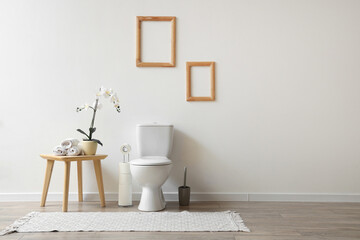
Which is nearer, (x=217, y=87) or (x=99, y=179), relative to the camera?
(x=99, y=179)

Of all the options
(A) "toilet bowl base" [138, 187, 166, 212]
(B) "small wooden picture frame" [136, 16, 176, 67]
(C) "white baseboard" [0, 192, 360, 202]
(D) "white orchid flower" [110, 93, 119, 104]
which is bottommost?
(C) "white baseboard" [0, 192, 360, 202]

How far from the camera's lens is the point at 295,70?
2.71 m

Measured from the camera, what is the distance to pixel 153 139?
8.36 ft

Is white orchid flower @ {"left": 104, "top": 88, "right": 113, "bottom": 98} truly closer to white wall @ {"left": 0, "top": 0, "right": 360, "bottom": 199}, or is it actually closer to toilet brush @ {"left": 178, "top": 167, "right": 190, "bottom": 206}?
white wall @ {"left": 0, "top": 0, "right": 360, "bottom": 199}

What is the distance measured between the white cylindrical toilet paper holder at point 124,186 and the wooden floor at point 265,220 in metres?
0.08

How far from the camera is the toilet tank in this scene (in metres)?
2.54

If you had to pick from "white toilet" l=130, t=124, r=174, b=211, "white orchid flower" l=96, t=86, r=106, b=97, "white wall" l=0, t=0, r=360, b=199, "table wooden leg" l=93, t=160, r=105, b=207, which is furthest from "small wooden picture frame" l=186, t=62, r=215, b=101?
"table wooden leg" l=93, t=160, r=105, b=207

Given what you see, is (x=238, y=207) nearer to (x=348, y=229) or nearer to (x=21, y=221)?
(x=348, y=229)

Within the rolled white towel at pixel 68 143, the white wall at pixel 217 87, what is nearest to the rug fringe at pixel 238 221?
the white wall at pixel 217 87

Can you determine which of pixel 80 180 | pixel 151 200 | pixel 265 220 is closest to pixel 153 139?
pixel 151 200

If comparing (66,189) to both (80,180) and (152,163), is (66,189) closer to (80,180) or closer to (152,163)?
(80,180)

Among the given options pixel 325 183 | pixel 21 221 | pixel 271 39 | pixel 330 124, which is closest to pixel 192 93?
pixel 271 39

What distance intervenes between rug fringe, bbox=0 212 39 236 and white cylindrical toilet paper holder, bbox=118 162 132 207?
65cm

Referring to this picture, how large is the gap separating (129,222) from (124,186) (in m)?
0.52
